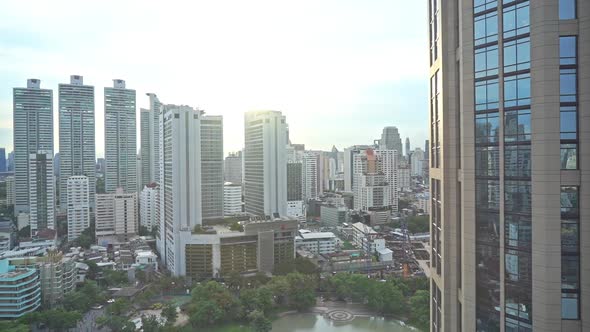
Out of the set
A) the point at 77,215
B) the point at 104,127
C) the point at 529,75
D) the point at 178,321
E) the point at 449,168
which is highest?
the point at 104,127

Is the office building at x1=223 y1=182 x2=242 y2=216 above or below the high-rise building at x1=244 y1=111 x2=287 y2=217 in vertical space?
below

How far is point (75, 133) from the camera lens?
86.3 feet

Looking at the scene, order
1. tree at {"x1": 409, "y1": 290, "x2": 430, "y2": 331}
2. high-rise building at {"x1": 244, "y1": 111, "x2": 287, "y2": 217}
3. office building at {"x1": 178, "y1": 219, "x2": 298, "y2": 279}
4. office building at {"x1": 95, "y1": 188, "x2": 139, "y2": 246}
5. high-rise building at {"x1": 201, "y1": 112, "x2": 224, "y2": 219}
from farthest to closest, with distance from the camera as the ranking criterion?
office building at {"x1": 95, "y1": 188, "x2": 139, "y2": 246} < high-rise building at {"x1": 244, "y1": 111, "x2": 287, "y2": 217} < high-rise building at {"x1": 201, "y1": 112, "x2": 224, "y2": 219} < office building at {"x1": 178, "y1": 219, "x2": 298, "y2": 279} < tree at {"x1": 409, "y1": 290, "x2": 430, "y2": 331}

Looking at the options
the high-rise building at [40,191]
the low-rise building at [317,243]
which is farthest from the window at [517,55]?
the high-rise building at [40,191]

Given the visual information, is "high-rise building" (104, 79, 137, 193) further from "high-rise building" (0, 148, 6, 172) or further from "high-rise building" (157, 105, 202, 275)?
"high-rise building" (157, 105, 202, 275)

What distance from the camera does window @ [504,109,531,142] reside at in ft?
9.47

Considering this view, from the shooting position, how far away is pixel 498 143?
10.1 ft

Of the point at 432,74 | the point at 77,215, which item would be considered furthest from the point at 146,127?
the point at 432,74

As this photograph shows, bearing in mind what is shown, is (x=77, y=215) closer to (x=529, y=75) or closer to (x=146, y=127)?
(x=146, y=127)

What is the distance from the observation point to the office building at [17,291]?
9289 millimetres

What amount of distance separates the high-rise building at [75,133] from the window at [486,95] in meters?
26.4

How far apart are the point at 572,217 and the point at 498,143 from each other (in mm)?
739

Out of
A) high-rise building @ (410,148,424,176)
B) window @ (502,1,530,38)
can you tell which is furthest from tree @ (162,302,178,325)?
high-rise building @ (410,148,424,176)

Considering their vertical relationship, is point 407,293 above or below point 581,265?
below
